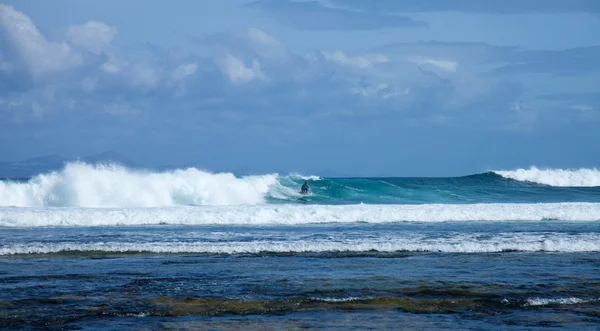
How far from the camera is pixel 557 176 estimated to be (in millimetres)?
62719

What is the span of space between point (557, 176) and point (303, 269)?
183 ft

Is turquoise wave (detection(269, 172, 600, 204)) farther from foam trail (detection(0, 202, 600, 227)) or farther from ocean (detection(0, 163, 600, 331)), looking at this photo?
ocean (detection(0, 163, 600, 331))

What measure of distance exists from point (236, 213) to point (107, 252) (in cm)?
958

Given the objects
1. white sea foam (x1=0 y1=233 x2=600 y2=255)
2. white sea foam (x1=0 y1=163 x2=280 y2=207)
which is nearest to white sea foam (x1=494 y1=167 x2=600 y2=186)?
white sea foam (x1=0 y1=163 x2=280 y2=207)

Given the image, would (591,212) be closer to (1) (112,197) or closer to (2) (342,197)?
(2) (342,197)

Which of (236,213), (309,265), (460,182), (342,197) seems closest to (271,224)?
(236,213)

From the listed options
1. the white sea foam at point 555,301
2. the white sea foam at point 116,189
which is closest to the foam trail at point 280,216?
the white sea foam at point 116,189

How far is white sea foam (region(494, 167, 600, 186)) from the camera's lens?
61312mm

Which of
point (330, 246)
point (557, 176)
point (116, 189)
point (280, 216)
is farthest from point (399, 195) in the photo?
point (330, 246)

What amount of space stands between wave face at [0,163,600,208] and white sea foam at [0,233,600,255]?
16.7 metres

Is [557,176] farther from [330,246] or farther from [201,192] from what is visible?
[330,246]

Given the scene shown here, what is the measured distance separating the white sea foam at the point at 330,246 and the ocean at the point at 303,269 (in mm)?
45

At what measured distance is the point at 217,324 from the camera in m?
8.14

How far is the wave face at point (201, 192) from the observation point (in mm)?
33500
